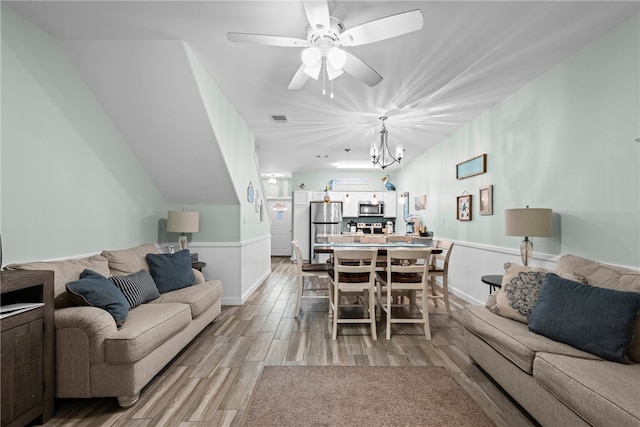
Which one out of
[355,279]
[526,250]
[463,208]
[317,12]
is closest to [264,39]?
[317,12]

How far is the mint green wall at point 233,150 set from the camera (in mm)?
3146

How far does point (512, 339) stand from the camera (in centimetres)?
194

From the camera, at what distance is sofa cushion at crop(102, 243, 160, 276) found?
280cm

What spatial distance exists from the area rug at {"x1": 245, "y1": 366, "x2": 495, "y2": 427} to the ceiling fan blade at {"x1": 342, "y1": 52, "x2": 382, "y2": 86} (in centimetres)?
236

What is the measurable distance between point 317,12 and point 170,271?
2.77m

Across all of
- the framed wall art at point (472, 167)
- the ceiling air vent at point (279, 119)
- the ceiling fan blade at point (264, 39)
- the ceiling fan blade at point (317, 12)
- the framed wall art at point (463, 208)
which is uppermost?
the ceiling air vent at point (279, 119)

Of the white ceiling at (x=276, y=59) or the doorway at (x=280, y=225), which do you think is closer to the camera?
the white ceiling at (x=276, y=59)

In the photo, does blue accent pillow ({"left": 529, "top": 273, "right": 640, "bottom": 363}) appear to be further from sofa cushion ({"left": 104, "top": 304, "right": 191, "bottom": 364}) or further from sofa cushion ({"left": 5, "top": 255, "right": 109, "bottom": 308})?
sofa cushion ({"left": 5, "top": 255, "right": 109, "bottom": 308})

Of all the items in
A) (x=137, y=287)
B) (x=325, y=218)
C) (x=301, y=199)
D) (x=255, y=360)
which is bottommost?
(x=255, y=360)

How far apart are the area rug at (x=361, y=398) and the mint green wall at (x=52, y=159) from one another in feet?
6.78

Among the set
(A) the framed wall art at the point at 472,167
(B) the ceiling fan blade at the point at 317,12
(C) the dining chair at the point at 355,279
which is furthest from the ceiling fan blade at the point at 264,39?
(A) the framed wall art at the point at 472,167

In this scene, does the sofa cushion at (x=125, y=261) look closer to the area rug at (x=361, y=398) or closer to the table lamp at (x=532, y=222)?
the area rug at (x=361, y=398)

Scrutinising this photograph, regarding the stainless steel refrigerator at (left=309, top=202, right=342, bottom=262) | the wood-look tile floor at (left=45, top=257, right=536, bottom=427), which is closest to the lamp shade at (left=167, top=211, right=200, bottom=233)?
the wood-look tile floor at (left=45, top=257, right=536, bottom=427)

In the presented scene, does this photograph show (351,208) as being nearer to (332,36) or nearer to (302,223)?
(302,223)
